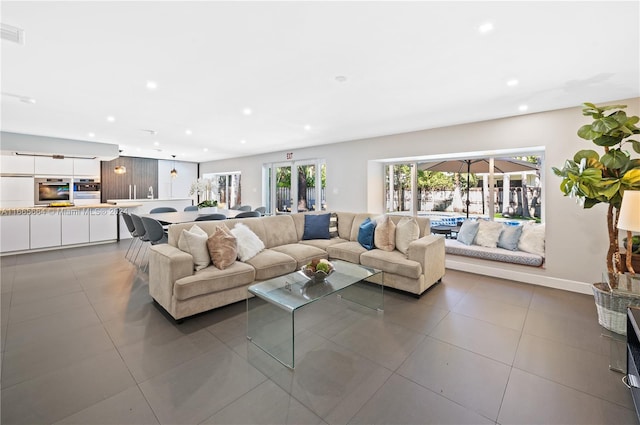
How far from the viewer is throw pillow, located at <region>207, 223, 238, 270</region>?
304cm

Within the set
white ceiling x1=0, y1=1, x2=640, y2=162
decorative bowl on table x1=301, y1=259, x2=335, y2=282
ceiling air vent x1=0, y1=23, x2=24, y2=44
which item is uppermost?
white ceiling x1=0, y1=1, x2=640, y2=162

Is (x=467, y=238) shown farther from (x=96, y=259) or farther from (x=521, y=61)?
(x=96, y=259)

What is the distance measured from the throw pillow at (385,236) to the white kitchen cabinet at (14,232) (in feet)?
23.0

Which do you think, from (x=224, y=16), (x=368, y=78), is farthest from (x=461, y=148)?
(x=224, y=16)

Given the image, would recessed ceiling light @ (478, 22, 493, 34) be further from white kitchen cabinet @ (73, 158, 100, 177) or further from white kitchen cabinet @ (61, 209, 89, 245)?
white kitchen cabinet @ (73, 158, 100, 177)

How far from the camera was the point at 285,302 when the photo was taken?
7.33ft

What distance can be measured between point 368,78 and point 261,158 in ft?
19.1

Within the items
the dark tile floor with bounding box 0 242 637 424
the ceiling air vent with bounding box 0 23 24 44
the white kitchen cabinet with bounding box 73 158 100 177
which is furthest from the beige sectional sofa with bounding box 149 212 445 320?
the white kitchen cabinet with bounding box 73 158 100 177

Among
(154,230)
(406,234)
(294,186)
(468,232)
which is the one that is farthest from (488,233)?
(154,230)

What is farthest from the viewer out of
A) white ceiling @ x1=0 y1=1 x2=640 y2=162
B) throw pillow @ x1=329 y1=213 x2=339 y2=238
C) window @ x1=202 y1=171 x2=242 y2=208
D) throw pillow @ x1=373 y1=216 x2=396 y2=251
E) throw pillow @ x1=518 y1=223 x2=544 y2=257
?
window @ x1=202 y1=171 x2=242 y2=208

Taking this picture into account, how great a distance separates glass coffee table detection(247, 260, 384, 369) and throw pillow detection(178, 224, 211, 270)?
77 centimetres

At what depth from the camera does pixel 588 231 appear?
12.1ft

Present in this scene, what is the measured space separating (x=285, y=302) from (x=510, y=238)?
4.11 m

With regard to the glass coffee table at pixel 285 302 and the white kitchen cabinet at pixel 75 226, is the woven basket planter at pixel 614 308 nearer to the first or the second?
the glass coffee table at pixel 285 302
